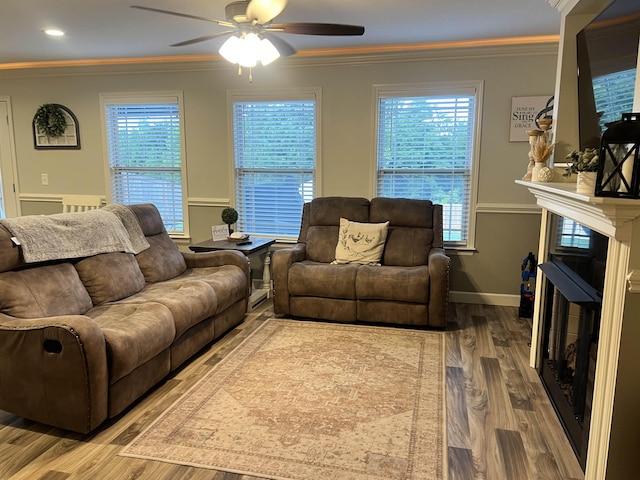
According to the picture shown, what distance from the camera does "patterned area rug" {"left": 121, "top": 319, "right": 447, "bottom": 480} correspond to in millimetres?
2154

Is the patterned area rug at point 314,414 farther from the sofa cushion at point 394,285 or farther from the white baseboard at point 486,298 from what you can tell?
the white baseboard at point 486,298

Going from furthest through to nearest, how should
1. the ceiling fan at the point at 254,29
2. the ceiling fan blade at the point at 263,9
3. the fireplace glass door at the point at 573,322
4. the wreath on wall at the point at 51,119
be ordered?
the wreath on wall at the point at 51,119, the ceiling fan at the point at 254,29, the ceiling fan blade at the point at 263,9, the fireplace glass door at the point at 573,322

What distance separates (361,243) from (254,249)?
3.23 ft

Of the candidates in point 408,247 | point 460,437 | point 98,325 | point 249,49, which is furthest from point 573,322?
point 98,325

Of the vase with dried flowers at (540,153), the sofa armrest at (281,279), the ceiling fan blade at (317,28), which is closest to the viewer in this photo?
the ceiling fan blade at (317,28)

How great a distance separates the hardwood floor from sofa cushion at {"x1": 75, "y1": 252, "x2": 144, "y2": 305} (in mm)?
696

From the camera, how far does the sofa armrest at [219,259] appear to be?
3979 millimetres

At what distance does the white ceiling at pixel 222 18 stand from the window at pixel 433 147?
52 centimetres

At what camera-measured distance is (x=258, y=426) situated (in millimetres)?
2447

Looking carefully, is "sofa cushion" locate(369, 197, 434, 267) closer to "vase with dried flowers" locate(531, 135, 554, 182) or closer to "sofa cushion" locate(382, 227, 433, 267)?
"sofa cushion" locate(382, 227, 433, 267)

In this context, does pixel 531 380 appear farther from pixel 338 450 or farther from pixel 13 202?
pixel 13 202

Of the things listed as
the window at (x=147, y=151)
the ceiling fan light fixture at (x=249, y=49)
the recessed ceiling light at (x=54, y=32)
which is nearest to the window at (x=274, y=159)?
the window at (x=147, y=151)

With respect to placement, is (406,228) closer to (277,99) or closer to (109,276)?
(277,99)

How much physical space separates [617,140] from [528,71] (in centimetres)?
296
